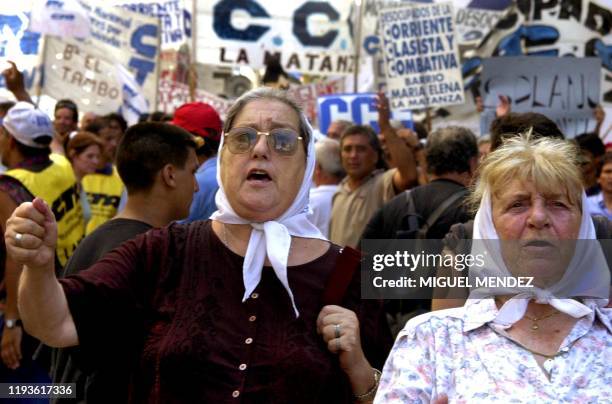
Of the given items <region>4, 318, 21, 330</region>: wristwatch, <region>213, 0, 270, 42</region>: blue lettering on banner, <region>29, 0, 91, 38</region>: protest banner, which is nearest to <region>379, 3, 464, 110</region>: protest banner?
<region>213, 0, 270, 42</region>: blue lettering on banner

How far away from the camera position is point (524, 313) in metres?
3.37

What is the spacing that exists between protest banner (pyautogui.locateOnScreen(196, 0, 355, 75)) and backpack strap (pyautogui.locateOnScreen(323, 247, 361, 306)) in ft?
30.4

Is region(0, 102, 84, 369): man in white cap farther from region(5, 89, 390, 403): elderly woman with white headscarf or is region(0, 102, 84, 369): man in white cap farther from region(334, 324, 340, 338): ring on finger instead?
region(334, 324, 340, 338): ring on finger

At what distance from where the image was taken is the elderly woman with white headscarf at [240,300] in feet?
11.0

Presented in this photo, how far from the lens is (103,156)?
8.77 meters

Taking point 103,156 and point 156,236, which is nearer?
point 156,236

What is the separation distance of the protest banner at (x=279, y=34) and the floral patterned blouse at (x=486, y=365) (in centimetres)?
962

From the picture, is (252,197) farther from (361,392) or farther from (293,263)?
(361,392)

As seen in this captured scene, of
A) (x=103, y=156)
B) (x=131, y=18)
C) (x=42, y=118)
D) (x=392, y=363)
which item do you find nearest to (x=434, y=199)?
(x=42, y=118)

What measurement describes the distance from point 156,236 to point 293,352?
0.61 meters

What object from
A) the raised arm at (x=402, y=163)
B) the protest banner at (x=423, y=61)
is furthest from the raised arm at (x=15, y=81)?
the protest banner at (x=423, y=61)

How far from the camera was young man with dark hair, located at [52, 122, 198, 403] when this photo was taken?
14.4 feet

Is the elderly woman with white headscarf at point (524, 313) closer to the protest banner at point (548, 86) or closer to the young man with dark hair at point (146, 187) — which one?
the young man with dark hair at point (146, 187)

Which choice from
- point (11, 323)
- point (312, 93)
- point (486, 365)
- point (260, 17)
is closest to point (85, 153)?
point (11, 323)
